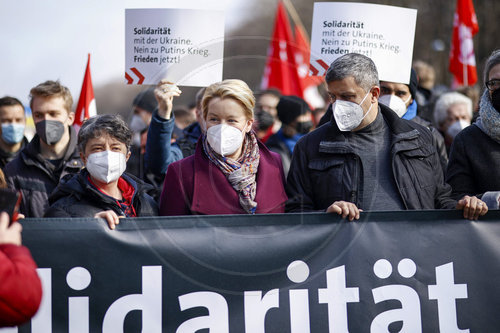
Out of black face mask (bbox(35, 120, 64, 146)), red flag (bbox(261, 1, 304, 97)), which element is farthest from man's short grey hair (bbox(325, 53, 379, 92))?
red flag (bbox(261, 1, 304, 97))

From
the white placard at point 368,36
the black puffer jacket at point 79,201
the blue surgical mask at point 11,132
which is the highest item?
the white placard at point 368,36

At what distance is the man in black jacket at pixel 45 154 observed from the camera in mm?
5047

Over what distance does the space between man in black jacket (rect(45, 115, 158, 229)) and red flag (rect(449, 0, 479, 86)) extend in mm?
5062

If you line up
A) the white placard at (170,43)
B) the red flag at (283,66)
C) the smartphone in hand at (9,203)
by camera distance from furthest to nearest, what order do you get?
the red flag at (283,66) < the white placard at (170,43) < the smartphone in hand at (9,203)

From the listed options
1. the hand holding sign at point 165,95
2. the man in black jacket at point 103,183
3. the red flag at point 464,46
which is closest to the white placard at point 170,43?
the hand holding sign at point 165,95

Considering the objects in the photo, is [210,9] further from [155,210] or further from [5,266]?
[5,266]

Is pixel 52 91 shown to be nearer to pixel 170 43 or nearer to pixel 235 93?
pixel 170 43

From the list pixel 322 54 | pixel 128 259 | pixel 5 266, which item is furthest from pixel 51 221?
pixel 322 54

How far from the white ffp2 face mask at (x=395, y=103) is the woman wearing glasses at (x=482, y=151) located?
2.77ft

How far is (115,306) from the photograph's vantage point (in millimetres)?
3854

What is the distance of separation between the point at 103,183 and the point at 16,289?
1.56 m

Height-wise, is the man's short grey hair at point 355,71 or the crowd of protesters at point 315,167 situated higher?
the man's short grey hair at point 355,71

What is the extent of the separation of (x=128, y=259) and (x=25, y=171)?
159cm

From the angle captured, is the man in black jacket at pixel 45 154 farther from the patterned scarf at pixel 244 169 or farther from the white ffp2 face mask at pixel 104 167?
the patterned scarf at pixel 244 169
